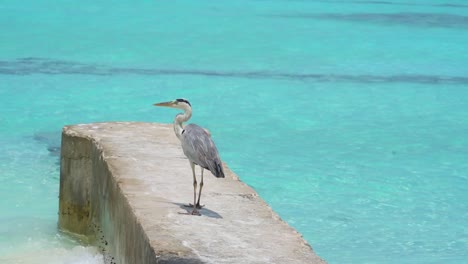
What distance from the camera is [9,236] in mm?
6691

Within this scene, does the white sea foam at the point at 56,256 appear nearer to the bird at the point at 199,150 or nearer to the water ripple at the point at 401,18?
the bird at the point at 199,150

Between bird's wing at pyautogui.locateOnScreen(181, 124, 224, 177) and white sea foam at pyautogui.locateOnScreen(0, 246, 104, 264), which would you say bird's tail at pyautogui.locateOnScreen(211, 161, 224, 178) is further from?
white sea foam at pyautogui.locateOnScreen(0, 246, 104, 264)

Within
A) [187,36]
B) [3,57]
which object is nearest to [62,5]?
[187,36]

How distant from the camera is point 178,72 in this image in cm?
1371

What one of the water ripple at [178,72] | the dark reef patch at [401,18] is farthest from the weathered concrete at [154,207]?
the dark reef patch at [401,18]

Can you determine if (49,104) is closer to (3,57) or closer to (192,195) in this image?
(3,57)

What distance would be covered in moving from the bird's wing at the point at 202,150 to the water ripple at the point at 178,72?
8.65 meters

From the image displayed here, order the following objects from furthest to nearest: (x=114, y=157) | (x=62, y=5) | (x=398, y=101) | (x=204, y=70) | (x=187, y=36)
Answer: (x=62, y=5) < (x=187, y=36) < (x=204, y=70) < (x=398, y=101) < (x=114, y=157)

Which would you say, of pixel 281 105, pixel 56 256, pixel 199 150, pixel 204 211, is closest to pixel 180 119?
pixel 199 150

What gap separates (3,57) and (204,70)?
2.71m

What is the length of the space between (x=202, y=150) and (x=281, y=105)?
7.50 m

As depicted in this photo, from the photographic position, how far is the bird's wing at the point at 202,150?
460 centimetres

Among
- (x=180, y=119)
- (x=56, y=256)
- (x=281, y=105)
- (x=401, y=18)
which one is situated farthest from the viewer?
(x=401, y=18)

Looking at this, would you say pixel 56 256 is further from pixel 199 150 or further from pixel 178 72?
pixel 178 72
